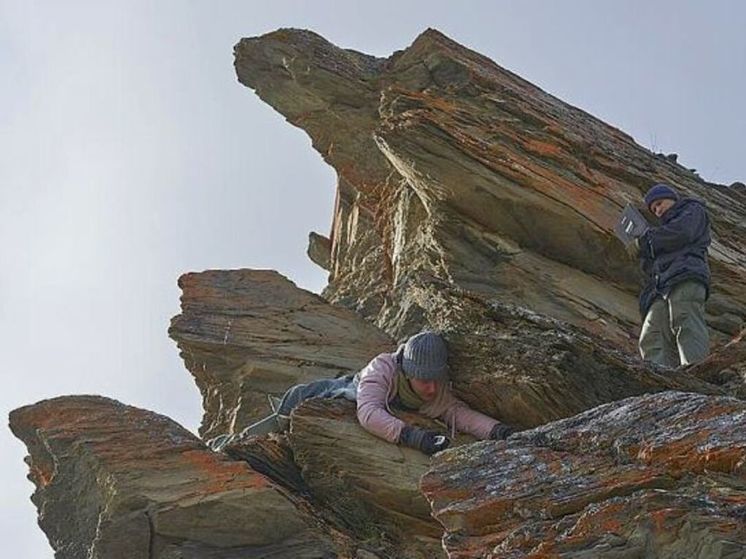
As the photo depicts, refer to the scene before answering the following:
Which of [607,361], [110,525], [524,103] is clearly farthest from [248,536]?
[524,103]

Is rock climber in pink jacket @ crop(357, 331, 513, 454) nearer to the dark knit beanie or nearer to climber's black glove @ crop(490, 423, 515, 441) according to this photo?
climber's black glove @ crop(490, 423, 515, 441)

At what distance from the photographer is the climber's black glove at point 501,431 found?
44.4 ft

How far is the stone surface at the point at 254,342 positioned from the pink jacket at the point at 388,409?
4.09 m

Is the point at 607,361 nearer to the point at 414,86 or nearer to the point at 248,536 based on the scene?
the point at 248,536

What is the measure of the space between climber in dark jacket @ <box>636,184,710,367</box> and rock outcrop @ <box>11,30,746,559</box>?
2.71 feet

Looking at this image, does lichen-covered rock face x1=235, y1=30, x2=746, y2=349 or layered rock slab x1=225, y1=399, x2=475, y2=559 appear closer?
layered rock slab x1=225, y1=399, x2=475, y2=559

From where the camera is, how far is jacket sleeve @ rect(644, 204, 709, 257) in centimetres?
1705

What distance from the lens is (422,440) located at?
Answer: 13297 millimetres

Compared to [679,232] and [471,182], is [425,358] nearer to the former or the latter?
[679,232]

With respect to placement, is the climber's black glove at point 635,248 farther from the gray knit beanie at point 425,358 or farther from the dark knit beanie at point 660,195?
the gray knit beanie at point 425,358

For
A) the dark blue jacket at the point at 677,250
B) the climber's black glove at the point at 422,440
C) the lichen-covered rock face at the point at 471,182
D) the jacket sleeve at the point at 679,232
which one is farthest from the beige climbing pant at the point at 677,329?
the climber's black glove at the point at 422,440

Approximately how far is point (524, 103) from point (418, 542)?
13.3m

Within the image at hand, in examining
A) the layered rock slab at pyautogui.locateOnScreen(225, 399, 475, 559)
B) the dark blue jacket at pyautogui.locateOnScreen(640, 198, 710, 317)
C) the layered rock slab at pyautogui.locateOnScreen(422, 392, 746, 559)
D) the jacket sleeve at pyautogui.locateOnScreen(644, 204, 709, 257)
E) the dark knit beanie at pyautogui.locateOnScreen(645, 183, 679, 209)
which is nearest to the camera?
the layered rock slab at pyautogui.locateOnScreen(422, 392, 746, 559)

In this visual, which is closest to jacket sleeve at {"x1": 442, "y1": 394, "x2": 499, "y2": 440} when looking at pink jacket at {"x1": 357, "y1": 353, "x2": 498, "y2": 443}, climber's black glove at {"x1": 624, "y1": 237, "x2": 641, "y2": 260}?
pink jacket at {"x1": 357, "y1": 353, "x2": 498, "y2": 443}
